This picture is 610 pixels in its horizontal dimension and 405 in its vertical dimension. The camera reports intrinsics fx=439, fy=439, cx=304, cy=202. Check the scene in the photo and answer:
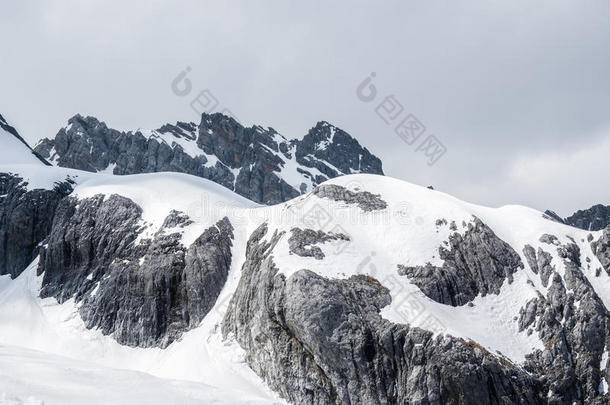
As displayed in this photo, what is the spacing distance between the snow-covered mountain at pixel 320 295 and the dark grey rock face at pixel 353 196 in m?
0.20

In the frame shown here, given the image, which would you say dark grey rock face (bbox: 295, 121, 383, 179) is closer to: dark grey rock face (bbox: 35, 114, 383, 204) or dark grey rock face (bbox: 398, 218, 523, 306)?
dark grey rock face (bbox: 35, 114, 383, 204)

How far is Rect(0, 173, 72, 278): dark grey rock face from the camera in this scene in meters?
52.9

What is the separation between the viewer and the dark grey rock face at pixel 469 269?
1347 inches

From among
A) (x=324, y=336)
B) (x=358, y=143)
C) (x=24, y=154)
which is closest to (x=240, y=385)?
(x=324, y=336)

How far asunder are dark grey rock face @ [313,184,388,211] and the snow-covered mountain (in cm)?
20

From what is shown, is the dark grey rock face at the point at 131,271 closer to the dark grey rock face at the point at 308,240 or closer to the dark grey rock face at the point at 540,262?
the dark grey rock face at the point at 308,240

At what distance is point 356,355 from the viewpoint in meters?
28.6

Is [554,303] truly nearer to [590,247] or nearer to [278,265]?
[590,247]

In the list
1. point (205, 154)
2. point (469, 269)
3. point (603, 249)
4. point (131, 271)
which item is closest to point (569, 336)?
point (469, 269)

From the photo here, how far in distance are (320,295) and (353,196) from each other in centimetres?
1608

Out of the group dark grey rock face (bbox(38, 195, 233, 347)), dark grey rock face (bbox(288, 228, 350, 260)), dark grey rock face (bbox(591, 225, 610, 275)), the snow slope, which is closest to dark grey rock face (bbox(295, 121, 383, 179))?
the snow slope

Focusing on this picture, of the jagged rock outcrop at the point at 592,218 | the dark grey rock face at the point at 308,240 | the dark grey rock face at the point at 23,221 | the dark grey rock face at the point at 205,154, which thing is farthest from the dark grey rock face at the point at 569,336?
the dark grey rock face at the point at 205,154

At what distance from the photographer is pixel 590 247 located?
37.1 metres

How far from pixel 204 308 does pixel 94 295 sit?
42.2 feet
